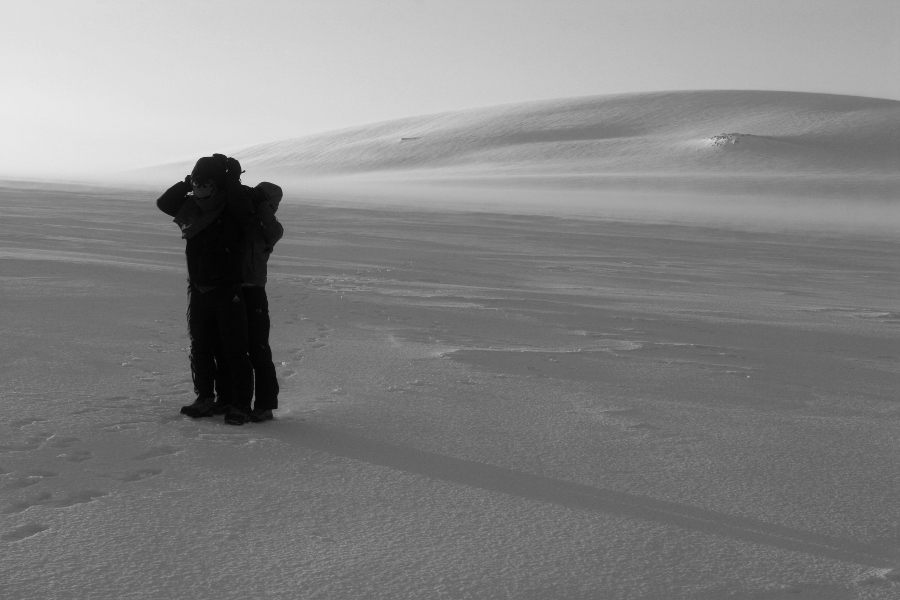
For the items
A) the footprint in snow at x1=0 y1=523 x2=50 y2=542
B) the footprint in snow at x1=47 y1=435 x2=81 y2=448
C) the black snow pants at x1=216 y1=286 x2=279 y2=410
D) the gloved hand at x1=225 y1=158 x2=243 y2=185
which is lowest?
the footprint in snow at x1=0 y1=523 x2=50 y2=542

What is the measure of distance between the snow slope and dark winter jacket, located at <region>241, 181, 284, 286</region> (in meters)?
48.8

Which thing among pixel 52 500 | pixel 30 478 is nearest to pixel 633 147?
pixel 30 478

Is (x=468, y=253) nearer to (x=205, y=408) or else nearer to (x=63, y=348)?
(x=63, y=348)

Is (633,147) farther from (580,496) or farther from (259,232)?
(580,496)

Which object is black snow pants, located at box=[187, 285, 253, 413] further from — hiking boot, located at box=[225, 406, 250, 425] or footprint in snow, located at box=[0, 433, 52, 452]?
footprint in snow, located at box=[0, 433, 52, 452]

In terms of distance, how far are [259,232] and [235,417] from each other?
34.4 inches

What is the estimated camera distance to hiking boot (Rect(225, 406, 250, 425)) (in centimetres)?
477

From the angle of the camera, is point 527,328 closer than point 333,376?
No

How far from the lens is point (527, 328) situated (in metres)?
8.10

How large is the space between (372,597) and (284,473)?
1.23m

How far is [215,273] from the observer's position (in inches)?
184

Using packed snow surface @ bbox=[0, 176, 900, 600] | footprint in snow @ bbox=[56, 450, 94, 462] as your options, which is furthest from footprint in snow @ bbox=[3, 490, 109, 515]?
footprint in snow @ bbox=[56, 450, 94, 462]

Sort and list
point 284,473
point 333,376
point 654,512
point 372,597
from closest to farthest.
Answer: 1. point 372,597
2. point 654,512
3. point 284,473
4. point 333,376

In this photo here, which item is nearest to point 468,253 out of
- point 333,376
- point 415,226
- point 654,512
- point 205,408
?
point 415,226
